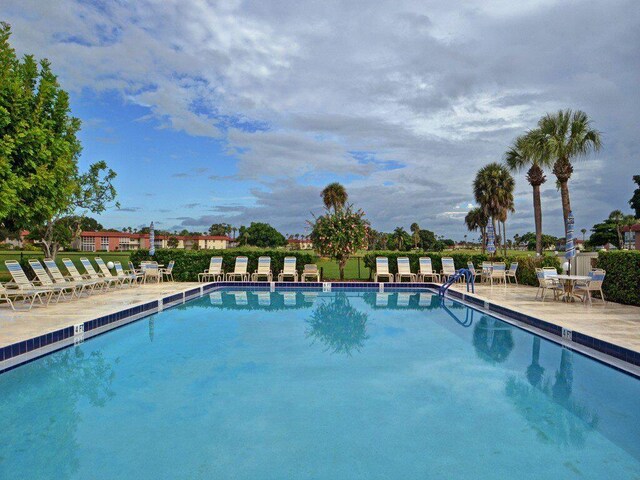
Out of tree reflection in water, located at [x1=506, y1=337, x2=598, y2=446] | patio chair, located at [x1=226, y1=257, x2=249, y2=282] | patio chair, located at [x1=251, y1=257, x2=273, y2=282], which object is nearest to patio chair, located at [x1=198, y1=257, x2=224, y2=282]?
patio chair, located at [x1=226, y1=257, x2=249, y2=282]

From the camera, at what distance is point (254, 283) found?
53.3ft

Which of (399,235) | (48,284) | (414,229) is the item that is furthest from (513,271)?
(414,229)

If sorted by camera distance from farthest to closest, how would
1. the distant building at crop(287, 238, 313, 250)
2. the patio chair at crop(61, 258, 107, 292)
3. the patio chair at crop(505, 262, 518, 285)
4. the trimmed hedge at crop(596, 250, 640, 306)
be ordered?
the distant building at crop(287, 238, 313, 250), the patio chair at crop(505, 262, 518, 285), the patio chair at crop(61, 258, 107, 292), the trimmed hedge at crop(596, 250, 640, 306)

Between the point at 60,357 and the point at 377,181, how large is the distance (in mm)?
21332

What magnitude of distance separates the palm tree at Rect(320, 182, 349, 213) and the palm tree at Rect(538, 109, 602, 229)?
22165mm

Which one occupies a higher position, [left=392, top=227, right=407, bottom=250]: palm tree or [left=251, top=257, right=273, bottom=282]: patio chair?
[left=392, top=227, right=407, bottom=250]: palm tree

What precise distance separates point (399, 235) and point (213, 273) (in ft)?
222

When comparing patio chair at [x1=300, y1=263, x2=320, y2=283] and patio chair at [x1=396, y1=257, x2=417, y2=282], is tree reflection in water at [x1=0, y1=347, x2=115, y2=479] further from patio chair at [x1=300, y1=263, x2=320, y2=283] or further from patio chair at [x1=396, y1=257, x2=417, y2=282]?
patio chair at [x1=396, y1=257, x2=417, y2=282]

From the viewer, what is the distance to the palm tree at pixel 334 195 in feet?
136

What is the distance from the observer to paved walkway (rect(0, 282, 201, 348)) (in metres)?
6.81

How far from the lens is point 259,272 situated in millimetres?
16875

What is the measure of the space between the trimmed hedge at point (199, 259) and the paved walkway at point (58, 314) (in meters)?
4.98

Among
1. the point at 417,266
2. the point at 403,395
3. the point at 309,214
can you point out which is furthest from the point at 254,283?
the point at 403,395

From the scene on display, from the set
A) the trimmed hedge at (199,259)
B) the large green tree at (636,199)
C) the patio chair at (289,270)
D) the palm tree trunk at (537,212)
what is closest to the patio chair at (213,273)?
the trimmed hedge at (199,259)
